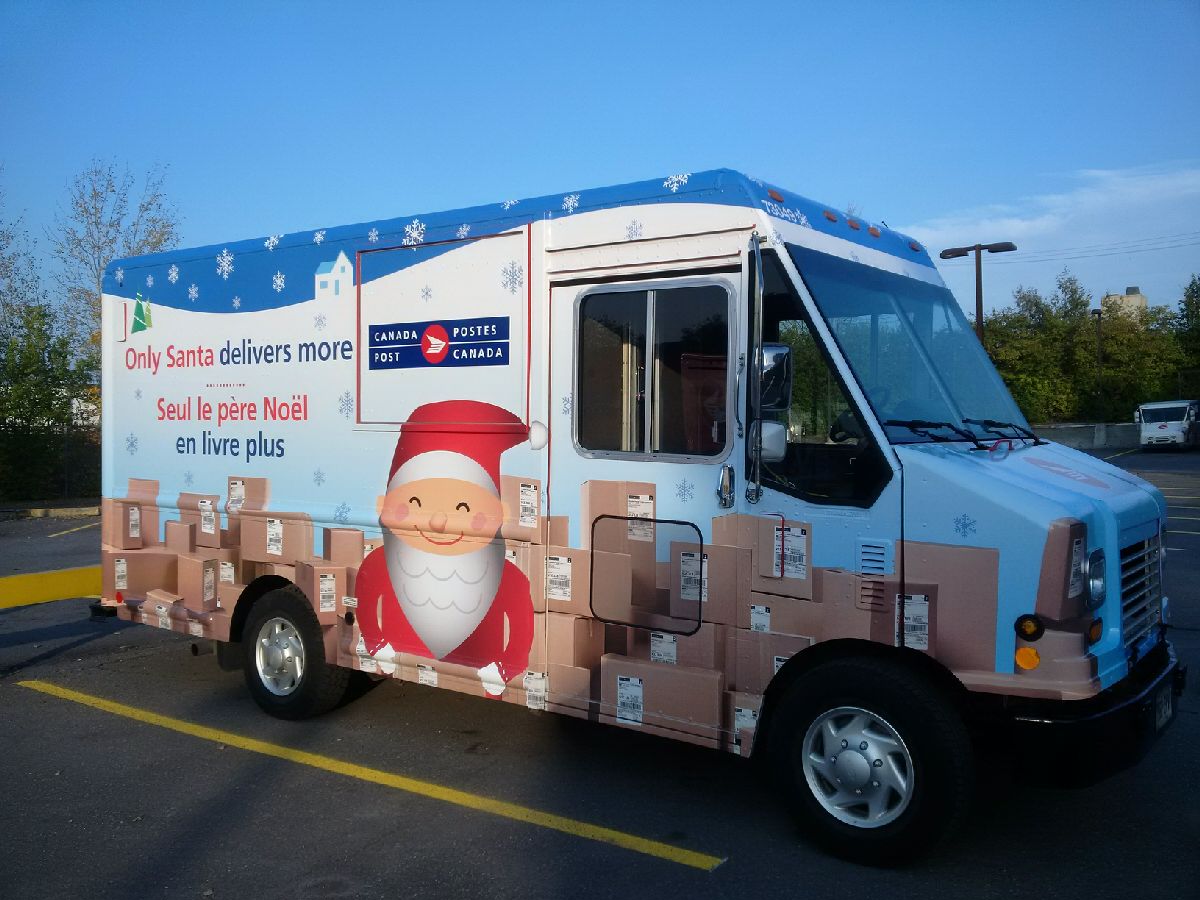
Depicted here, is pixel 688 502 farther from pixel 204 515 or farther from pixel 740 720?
pixel 204 515

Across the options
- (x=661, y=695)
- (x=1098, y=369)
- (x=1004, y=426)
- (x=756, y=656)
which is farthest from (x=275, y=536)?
(x=1098, y=369)

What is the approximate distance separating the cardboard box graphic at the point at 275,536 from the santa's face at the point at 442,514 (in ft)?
2.22

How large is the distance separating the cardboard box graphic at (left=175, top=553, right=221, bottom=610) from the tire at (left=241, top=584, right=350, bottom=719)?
32 centimetres

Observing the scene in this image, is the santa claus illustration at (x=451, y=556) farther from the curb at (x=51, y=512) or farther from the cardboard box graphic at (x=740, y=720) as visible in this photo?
the curb at (x=51, y=512)

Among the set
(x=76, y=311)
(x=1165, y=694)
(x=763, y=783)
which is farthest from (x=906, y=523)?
(x=76, y=311)

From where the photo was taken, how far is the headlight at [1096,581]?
399cm

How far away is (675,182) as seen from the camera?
4.81m

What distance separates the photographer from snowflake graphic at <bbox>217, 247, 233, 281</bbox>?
672 cm

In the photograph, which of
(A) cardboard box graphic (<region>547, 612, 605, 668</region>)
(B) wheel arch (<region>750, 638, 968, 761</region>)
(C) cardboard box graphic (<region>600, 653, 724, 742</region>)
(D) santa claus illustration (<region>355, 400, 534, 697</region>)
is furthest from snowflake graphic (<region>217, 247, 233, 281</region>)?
(B) wheel arch (<region>750, 638, 968, 761</region>)

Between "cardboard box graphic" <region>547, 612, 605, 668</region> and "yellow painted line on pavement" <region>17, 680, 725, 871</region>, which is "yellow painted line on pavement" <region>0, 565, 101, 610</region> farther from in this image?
"cardboard box graphic" <region>547, 612, 605, 668</region>

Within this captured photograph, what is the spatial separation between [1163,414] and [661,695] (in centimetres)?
4364

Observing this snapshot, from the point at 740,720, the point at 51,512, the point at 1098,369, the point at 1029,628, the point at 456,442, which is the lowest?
the point at 51,512

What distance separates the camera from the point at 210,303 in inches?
270

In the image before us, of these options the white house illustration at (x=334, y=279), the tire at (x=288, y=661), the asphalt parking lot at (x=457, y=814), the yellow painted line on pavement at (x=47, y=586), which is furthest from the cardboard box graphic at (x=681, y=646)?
the yellow painted line on pavement at (x=47, y=586)
